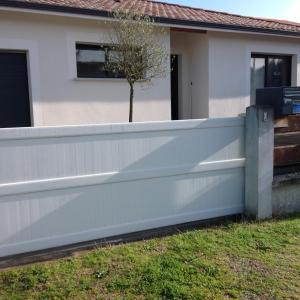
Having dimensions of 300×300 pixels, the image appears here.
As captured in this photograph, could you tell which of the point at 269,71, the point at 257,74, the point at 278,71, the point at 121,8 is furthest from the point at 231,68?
the point at 121,8

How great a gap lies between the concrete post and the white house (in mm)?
4876

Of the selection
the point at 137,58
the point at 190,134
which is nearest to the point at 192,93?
the point at 137,58

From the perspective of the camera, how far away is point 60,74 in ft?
27.4

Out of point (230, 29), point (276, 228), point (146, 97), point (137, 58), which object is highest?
point (230, 29)

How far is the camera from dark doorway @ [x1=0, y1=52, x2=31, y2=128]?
7.93 metres

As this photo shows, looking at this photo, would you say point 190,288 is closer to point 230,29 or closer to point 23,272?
point 23,272

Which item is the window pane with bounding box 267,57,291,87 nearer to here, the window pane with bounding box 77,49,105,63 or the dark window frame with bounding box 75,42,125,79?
the dark window frame with bounding box 75,42,125,79

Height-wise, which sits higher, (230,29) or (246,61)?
(230,29)

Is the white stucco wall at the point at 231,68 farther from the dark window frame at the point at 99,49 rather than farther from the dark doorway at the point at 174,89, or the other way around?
the dark window frame at the point at 99,49

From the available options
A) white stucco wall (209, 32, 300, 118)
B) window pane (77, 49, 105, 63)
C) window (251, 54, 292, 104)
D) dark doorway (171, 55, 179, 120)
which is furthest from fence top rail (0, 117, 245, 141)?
window (251, 54, 292, 104)

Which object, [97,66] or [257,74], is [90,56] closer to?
[97,66]

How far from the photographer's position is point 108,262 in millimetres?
3652

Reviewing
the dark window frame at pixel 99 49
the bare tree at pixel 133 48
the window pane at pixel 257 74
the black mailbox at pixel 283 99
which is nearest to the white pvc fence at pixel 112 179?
the black mailbox at pixel 283 99

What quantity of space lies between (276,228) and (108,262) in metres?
2.22
